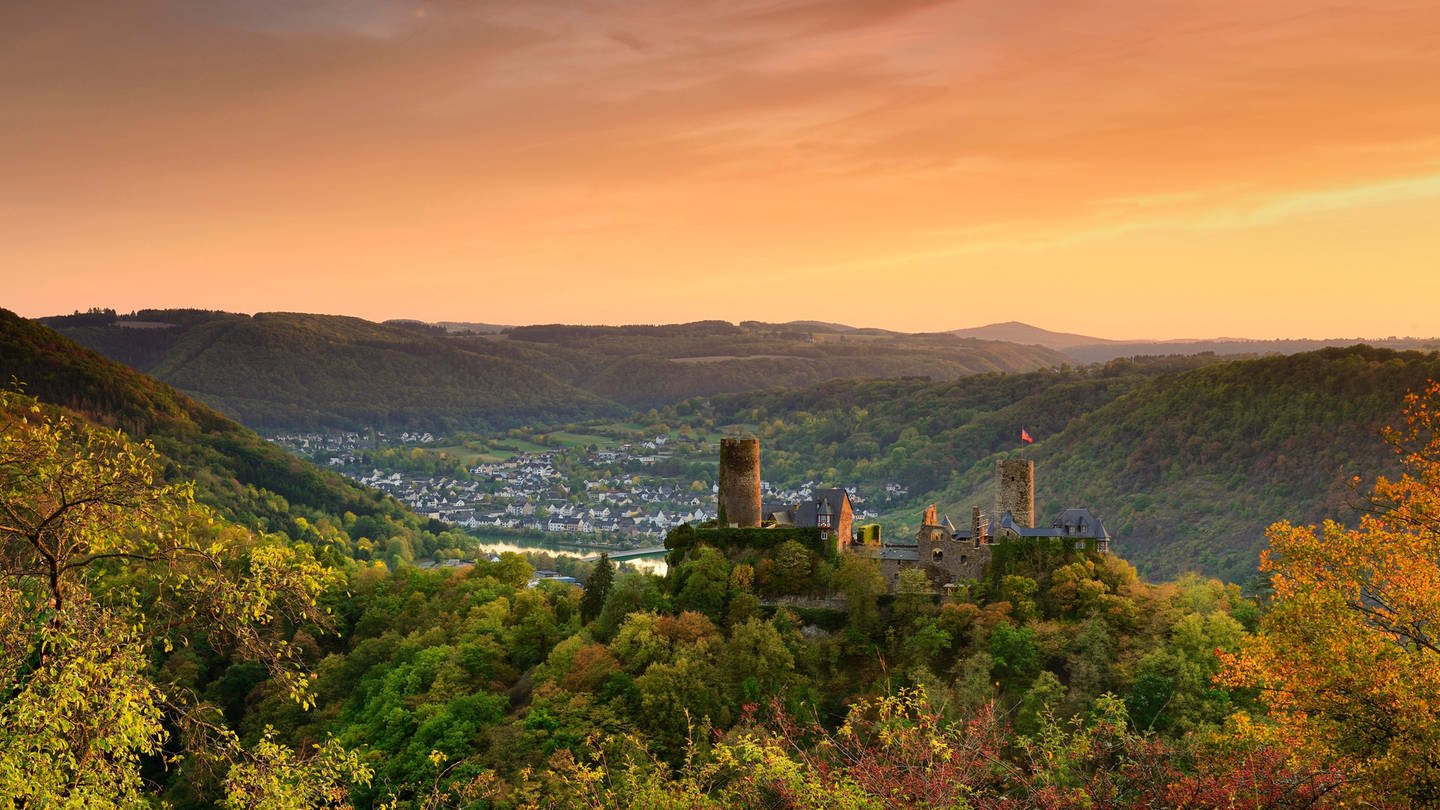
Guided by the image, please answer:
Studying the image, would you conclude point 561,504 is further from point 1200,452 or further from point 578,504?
point 1200,452

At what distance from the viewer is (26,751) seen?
10.8 metres

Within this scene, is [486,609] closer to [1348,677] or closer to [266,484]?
[1348,677]

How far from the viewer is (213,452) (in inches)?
4365

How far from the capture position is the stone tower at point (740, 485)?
42312 millimetres

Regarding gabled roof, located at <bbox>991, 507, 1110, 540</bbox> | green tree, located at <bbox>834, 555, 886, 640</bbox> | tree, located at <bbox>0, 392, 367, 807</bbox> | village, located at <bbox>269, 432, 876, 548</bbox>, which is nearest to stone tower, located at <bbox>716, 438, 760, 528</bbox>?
green tree, located at <bbox>834, 555, 886, 640</bbox>

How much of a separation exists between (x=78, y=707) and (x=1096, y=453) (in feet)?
440

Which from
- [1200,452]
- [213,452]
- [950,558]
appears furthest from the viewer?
[1200,452]

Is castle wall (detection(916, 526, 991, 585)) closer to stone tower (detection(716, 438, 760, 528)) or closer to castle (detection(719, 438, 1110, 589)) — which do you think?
castle (detection(719, 438, 1110, 589))

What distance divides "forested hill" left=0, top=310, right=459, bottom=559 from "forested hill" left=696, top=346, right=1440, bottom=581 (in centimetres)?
6289

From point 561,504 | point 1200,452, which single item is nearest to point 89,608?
point 1200,452

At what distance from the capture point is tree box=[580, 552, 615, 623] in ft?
144

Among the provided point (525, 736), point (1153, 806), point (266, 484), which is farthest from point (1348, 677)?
point (266, 484)

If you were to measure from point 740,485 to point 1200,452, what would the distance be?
93770mm

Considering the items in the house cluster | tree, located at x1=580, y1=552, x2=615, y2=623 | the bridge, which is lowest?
the bridge
